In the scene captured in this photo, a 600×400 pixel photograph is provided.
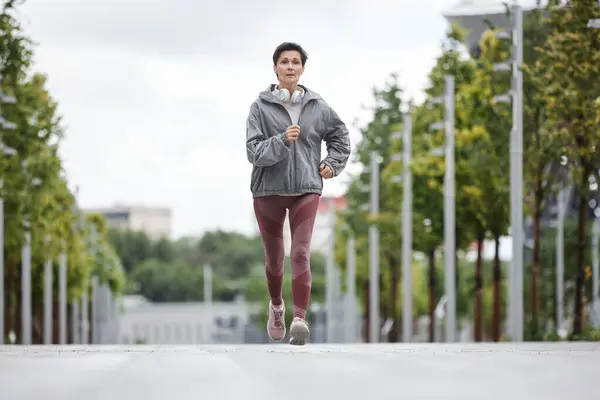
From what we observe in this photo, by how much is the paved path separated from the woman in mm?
810

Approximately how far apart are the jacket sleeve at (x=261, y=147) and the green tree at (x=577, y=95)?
17134 mm

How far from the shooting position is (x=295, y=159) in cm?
1106

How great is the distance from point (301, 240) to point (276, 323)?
71cm

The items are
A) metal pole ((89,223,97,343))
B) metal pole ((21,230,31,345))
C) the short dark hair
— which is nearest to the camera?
the short dark hair

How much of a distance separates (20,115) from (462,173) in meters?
10.2

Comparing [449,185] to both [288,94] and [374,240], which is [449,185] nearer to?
[374,240]

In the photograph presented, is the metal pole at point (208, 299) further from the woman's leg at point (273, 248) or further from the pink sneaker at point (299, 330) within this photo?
the pink sneaker at point (299, 330)

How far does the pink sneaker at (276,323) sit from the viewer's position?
37.8 feet

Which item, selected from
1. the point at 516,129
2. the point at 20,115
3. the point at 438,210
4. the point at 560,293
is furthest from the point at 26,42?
the point at 560,293

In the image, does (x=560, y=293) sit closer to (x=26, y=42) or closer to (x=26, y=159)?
(x=26, y=159)

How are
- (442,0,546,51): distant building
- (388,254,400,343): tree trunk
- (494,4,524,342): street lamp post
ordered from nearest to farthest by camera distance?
(494,4,524,342): street lamp post, (388,254,400,343): tree trunk, (442,0,546,51): distant building

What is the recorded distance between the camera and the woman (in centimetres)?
1095

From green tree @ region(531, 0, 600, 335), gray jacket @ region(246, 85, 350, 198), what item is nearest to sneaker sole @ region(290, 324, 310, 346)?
gray jacket @ region(246, 85, 350, 198)

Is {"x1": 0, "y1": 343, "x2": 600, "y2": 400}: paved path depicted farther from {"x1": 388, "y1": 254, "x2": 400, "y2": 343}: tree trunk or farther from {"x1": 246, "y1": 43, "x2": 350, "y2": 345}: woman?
{"x1": 388, "y1": 254, "x2": 400, "y2": 343}: tree trunk
